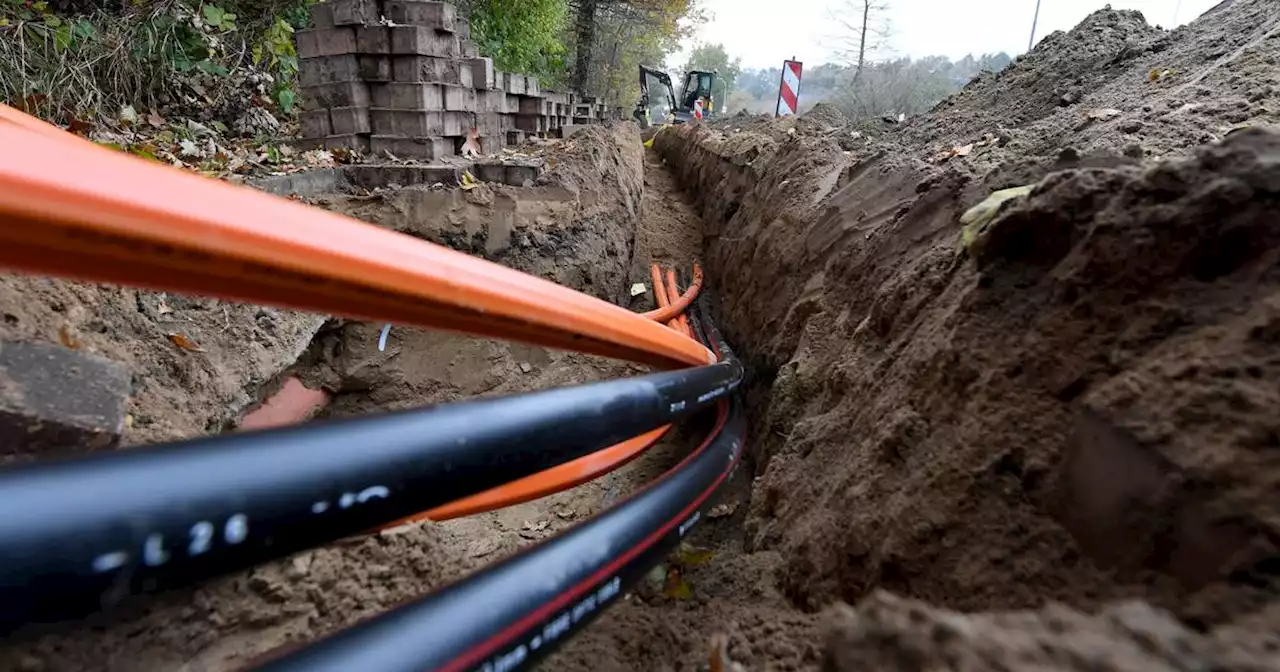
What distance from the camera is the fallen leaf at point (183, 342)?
6.22ft

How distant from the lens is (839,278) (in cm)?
200

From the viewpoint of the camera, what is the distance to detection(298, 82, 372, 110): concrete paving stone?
333 cm

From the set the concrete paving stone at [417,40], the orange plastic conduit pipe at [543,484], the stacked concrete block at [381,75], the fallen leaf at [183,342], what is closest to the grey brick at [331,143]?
the stacked concrete block at [381,75]

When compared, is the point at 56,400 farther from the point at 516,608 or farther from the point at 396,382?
the point at 396,382

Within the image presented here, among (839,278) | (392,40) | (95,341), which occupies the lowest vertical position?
(95,341)

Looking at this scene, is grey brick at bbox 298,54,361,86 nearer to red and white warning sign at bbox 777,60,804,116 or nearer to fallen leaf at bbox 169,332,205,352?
fallen leaf at bbox 169,332,205,352

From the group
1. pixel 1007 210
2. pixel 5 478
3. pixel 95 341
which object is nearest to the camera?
pixel 5 478

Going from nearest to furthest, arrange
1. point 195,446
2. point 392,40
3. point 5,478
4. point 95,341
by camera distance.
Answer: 1. point 5,478
2. point 195,446
3. point 95,341
4. point 392,40

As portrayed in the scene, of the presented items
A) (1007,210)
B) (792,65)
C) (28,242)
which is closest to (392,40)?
(28,242)

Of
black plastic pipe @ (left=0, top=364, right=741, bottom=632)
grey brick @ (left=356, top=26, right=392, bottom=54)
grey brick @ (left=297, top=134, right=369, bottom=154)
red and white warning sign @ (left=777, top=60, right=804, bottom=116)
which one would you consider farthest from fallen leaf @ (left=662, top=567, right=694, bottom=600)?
red and white warning sign @ (left=777, top=60, right=804, bottom=116)

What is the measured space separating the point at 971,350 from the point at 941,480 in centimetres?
22

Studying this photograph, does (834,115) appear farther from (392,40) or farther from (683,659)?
(683,659)

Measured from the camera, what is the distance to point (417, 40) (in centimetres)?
325

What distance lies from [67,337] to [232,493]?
1300mm
